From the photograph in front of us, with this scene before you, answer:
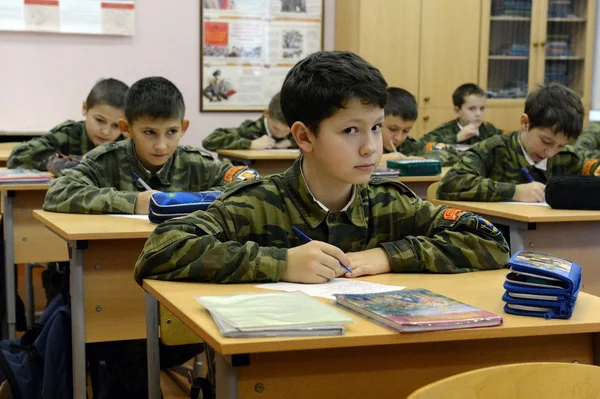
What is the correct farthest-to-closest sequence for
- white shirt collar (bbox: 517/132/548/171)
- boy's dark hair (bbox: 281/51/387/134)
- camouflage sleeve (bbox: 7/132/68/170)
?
1. camouflage sleeve (bbox: 7/132/68/170)
2. white shirt collar (bbox: 517/132/548/171)
3. boy's dark hair (bbox: 281/51/387/134)

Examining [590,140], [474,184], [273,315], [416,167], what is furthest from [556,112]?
[590,140]

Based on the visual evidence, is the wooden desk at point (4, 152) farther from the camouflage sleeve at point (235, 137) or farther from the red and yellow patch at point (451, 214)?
the red and yellow patch at point (451, 214)

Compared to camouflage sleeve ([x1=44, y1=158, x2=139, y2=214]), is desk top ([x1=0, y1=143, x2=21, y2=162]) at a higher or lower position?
lower

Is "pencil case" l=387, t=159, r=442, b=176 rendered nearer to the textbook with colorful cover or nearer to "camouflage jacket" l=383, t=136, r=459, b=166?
"camouflage jacket" l=383, t=136, r=459, b=166

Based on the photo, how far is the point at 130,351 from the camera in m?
2.63

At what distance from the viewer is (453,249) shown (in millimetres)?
1829

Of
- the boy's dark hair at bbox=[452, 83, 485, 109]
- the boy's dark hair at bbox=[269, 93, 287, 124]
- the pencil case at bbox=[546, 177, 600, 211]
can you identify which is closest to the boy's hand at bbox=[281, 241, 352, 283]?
the pencil case at bbox=[546, 177, 600, 211]

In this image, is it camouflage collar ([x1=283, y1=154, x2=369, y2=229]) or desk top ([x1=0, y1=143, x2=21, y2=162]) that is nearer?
camouflage collar ([x1=283, y1=154, x2=369, y2=229])

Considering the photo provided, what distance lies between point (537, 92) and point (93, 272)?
1.87m

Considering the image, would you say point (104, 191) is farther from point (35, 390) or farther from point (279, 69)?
point (279, 69)

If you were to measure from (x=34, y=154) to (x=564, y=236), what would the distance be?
98.0 inches

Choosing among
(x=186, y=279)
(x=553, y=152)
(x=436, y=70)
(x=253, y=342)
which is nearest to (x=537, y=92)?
(x=553, y=152)

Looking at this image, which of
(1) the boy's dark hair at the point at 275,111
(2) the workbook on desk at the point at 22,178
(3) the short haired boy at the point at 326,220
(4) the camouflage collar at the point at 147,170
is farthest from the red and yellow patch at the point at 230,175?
(1) the boy's dark hair at the point at 275,111

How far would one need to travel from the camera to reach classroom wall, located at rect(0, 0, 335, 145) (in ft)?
19.3
